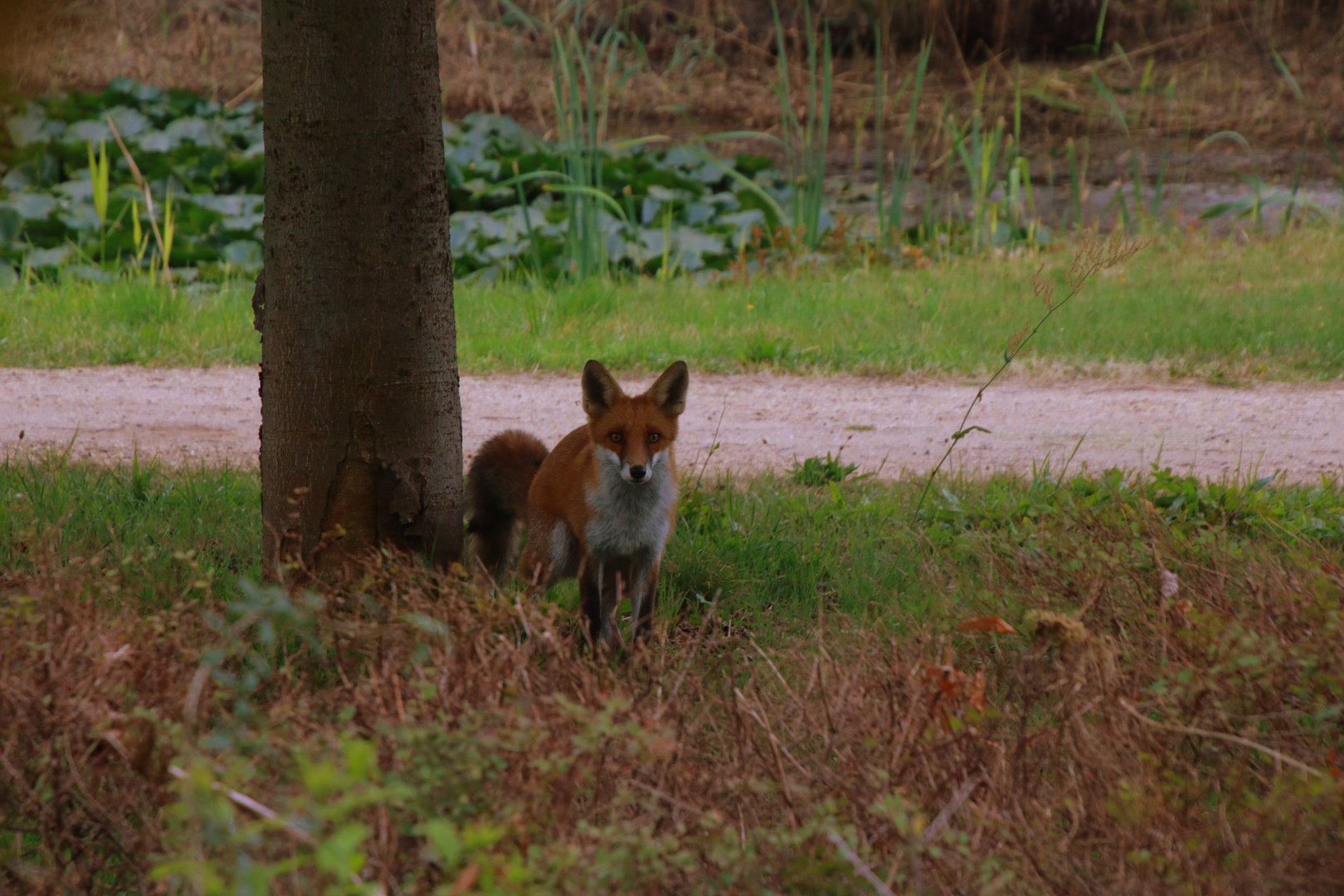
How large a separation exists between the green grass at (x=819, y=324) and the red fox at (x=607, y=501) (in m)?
3.84

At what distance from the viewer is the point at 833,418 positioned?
290 inches

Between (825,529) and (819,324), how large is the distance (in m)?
4.51

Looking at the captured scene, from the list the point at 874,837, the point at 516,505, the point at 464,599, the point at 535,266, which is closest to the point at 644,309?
the point at 535,266

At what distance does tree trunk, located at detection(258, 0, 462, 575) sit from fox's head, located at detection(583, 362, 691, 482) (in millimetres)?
492

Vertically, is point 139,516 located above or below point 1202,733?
below

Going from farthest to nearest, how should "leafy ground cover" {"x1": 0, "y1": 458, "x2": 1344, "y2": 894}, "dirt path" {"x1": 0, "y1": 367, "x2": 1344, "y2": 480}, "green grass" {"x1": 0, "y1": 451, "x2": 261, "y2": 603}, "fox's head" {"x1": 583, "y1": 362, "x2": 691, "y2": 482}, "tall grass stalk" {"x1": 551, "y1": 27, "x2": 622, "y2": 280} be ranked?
"tall grass stalk" {"x1": 551, "y1": 27, "x2": 622, "y2": 280}, "dirt path" {"x1": 0, "y1": 367, "x2": 1344, "y2": 480}, "green grass" {"x1": 0, "y1": 451, "x2": 261, "y2": 603}, "fox's head" {"x1": 583, "y1": 362, "x2": 691, "y2": 482}, "leafy ground cover" {"x1": 0, "y1": 458, "x2": 1344, "y2": 894}

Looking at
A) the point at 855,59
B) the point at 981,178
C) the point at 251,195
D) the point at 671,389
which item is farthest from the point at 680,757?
the point at 855,59

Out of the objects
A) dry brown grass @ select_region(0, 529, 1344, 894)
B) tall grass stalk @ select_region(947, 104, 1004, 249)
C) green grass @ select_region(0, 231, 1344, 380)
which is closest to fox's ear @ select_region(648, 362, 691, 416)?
dry brown grass @ select_region(0, 529, 1344, 894)

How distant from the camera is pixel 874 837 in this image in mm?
2404

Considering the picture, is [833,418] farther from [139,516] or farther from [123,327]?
[123,327]

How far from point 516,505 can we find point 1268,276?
28.5 feet

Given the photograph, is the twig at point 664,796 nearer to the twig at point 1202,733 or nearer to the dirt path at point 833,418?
the twig at point 1202,733

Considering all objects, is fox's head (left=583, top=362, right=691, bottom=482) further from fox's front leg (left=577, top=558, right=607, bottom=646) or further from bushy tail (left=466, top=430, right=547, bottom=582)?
bushy tail (left=466, top=430, right=547, bottom=582)

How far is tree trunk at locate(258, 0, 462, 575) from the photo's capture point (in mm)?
3695
